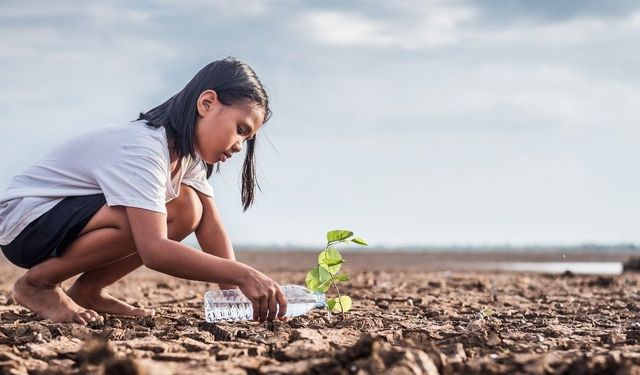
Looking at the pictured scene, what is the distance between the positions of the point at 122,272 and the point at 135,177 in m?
0.96

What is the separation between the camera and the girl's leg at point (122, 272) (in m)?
3.87

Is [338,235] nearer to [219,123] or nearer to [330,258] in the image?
[330,258]

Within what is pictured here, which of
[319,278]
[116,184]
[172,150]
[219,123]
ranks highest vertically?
[219,123]

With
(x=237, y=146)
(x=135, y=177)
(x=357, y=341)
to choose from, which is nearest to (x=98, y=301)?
(x=135, y=177)

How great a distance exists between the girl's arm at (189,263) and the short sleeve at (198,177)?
2.21ft

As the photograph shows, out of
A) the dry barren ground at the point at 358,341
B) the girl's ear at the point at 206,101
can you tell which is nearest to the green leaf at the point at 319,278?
the dry barren ground at the point at 358,341

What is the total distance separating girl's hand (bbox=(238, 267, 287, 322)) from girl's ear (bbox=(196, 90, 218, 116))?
2.55 feet

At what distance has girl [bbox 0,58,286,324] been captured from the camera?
3.30m

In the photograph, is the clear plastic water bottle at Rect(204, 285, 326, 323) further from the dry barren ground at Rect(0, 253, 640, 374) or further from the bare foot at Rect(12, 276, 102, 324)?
the bare foot at Rect(12, 276, 102, 324)

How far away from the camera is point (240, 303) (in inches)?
160

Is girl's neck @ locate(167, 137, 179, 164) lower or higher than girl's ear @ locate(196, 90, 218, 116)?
lower

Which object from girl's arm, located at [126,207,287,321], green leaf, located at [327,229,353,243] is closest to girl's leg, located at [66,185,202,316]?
girl's arm, located at [126,207,287,321]

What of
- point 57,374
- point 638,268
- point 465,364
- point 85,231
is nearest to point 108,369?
point 57,374

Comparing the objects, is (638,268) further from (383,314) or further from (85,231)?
(85,231)
